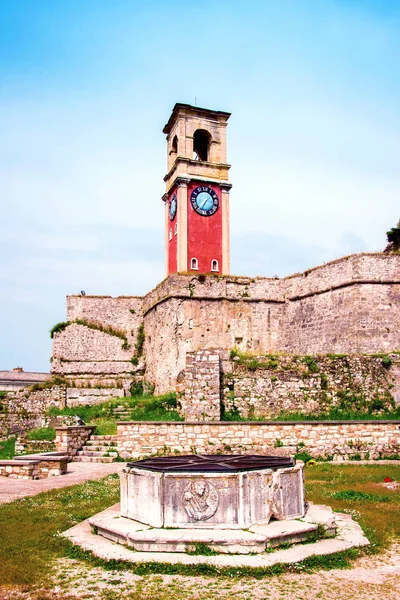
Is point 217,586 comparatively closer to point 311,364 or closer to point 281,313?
point 311,364

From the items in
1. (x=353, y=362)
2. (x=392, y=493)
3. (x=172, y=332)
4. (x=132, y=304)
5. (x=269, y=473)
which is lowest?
(x=392, y=493)

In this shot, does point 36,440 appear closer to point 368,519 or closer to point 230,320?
point 230,320

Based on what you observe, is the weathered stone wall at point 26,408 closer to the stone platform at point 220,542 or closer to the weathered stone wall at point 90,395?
the weathered stone wall at point 90,395

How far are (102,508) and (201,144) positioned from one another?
26.1 m

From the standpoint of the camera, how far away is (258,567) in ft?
16.9

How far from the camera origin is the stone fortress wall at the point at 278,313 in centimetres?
2153

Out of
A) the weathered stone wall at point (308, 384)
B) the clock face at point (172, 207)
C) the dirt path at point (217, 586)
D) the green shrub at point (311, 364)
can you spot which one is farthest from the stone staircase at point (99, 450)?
the clock face at point (172, 207)

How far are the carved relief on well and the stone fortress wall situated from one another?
52.7 feet

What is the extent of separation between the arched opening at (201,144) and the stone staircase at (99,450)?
18.6 meters

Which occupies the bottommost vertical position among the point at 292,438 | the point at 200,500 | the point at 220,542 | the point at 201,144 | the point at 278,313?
the point at 220,542

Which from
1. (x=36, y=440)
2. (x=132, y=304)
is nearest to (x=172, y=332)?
(x=132, y=304)

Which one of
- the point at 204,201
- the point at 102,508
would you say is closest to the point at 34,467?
the point at 102,508

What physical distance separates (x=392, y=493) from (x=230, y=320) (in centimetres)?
1524

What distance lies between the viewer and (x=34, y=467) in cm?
1237
